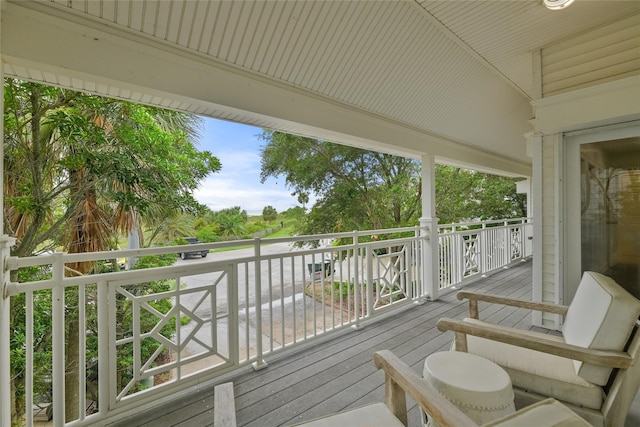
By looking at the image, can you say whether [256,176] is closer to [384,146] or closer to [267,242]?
[384,146]

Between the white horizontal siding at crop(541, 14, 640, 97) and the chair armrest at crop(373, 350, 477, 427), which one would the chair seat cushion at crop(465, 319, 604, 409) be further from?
the white horizontal siding at crop(541, 14, 640, 97)

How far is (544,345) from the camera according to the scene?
1.47m

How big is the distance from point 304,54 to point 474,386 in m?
2.55

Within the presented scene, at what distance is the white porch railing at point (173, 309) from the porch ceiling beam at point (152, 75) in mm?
1081

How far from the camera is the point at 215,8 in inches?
71.9

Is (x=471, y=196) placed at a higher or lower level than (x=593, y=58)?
lower

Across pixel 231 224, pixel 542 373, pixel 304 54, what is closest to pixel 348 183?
pixel 231 224

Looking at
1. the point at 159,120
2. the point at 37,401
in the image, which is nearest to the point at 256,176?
the point at 159,120

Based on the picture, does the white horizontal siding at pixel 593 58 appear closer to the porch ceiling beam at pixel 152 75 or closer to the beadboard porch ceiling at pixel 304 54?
the beadboard porch ceiling at pixel 304 54

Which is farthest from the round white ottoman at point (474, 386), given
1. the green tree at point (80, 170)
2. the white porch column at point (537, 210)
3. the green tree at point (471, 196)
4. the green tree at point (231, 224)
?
the green tree at point (471, 196)

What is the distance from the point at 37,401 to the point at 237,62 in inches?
191

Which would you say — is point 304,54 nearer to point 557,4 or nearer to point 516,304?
point 557,4

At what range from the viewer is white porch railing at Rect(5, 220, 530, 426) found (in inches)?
69.4

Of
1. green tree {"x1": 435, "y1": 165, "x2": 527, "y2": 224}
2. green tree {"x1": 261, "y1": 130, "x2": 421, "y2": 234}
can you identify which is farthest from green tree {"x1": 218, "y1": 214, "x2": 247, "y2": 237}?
green tree {"x1": 435, "y1": 165, "x2": 527, "y2": 224}
